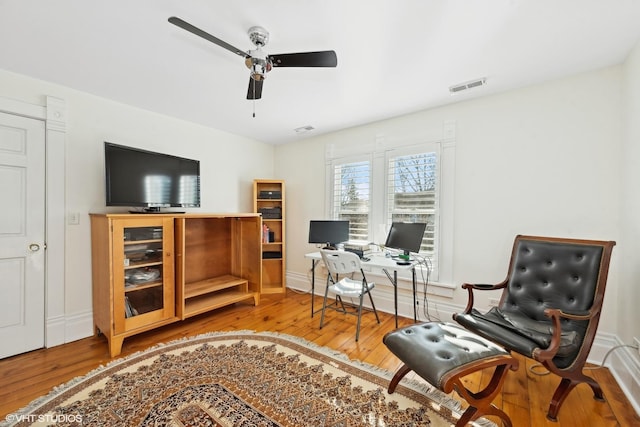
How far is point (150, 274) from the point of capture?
8.59 ft

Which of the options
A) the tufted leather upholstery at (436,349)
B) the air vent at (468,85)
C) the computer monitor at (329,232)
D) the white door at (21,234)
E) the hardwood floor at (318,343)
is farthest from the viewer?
the computer monitor at (329,232)

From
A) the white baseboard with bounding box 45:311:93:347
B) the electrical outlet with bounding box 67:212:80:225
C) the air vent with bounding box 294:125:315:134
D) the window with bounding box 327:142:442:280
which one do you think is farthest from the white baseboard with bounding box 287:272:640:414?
the electrical outlet with bounding box 67:212:80:225

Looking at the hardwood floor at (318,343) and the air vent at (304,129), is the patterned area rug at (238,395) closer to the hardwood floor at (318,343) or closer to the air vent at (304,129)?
the hardwood floor at (318,343)

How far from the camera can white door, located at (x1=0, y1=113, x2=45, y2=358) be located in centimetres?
225

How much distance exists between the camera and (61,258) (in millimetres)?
2488

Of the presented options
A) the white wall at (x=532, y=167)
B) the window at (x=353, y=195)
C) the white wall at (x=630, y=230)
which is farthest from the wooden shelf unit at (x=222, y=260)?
the white wall at (x=630, y=230)

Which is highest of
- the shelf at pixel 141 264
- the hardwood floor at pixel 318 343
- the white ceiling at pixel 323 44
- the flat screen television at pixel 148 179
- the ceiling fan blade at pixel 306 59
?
the white ceiling at pixel 323 44

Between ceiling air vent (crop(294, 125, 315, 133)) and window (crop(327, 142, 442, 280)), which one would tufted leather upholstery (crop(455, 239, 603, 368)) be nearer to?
window (crop(327, 142, 442, 280))

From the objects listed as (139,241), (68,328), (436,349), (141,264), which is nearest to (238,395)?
(436,349)

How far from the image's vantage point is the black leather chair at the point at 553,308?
1.62 metres

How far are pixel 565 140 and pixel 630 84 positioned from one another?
500 millimetres

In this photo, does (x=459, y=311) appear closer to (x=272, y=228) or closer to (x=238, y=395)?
(x=238, y=395)

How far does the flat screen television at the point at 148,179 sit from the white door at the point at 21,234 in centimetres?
63

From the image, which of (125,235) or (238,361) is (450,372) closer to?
(238,361)
